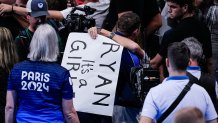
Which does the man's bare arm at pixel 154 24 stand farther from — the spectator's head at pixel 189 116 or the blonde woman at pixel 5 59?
the spectator's head at pixel 189 116

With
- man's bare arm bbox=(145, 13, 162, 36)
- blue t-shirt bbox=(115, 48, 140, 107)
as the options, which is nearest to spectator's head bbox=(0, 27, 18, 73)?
blue t-shirt bbox=(115, 48, 140, 107)

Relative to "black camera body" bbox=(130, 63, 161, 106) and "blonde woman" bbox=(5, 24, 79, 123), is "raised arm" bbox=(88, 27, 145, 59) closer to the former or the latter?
"black camera body" bbox=(130, 63, 161, 106)

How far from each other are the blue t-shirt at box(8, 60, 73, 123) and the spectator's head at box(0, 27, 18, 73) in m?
0.62

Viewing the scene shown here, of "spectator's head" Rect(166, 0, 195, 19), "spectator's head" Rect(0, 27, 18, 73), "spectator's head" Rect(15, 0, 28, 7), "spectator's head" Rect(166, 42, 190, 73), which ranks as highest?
"spectator's head" Rect(166, 0, 195, 19)

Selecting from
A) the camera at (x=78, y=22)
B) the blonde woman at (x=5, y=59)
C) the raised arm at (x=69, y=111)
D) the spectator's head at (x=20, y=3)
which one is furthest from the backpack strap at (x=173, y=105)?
the spectator's head at (x=20, y=3)

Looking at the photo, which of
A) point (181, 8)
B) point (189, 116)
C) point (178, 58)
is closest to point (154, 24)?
point (181, 8)

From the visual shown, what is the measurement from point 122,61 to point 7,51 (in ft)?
3.92

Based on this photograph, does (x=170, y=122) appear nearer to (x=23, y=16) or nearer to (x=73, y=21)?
(x=73, y=21)

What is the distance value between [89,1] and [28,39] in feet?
4.75

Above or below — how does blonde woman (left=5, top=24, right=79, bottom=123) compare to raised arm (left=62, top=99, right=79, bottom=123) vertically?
above

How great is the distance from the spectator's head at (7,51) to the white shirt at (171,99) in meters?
1.81

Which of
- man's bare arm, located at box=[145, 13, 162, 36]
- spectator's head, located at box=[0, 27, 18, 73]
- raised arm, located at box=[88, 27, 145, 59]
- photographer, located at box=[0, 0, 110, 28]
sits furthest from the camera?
man's bare arm, located at box=[145, 13, 162, 36]

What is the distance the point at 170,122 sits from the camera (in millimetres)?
5363

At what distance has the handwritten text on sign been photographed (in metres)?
6.75
